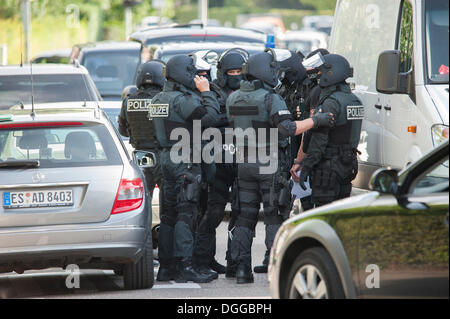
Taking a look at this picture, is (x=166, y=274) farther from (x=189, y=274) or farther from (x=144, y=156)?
(x=144, y=156)

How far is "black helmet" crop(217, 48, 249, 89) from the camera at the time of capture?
9.20m

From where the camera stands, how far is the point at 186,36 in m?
16.2

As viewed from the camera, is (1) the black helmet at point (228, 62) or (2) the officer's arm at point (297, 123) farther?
(1) the black helmet at point (228, 62)

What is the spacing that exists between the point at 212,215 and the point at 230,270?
1.68ft

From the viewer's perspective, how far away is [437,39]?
883cm

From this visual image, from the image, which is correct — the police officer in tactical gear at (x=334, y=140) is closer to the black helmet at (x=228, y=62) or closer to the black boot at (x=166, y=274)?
the black helmet at (x=228, y=62)

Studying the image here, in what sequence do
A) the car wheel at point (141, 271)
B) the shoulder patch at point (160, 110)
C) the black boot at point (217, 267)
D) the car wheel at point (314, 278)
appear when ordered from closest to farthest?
the car wheel at point (314, 278) < the car wheel at point (141, 271) < the shoulder patch at point (160, 110) < the black boot at point (217, 267)

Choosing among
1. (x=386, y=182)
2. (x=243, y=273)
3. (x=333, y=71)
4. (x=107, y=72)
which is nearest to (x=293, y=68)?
(x=333, y=71)

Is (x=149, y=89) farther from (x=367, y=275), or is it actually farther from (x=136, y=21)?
(x=136, y=21)

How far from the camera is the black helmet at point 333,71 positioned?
8922mm

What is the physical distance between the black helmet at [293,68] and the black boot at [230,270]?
1873mm

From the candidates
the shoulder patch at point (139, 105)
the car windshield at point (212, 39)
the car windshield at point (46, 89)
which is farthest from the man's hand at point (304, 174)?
the car windshield at point (212, 39)

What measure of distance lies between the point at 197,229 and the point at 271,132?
1.26 meters

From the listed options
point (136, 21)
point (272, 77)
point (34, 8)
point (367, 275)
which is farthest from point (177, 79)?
point (136, 21)
